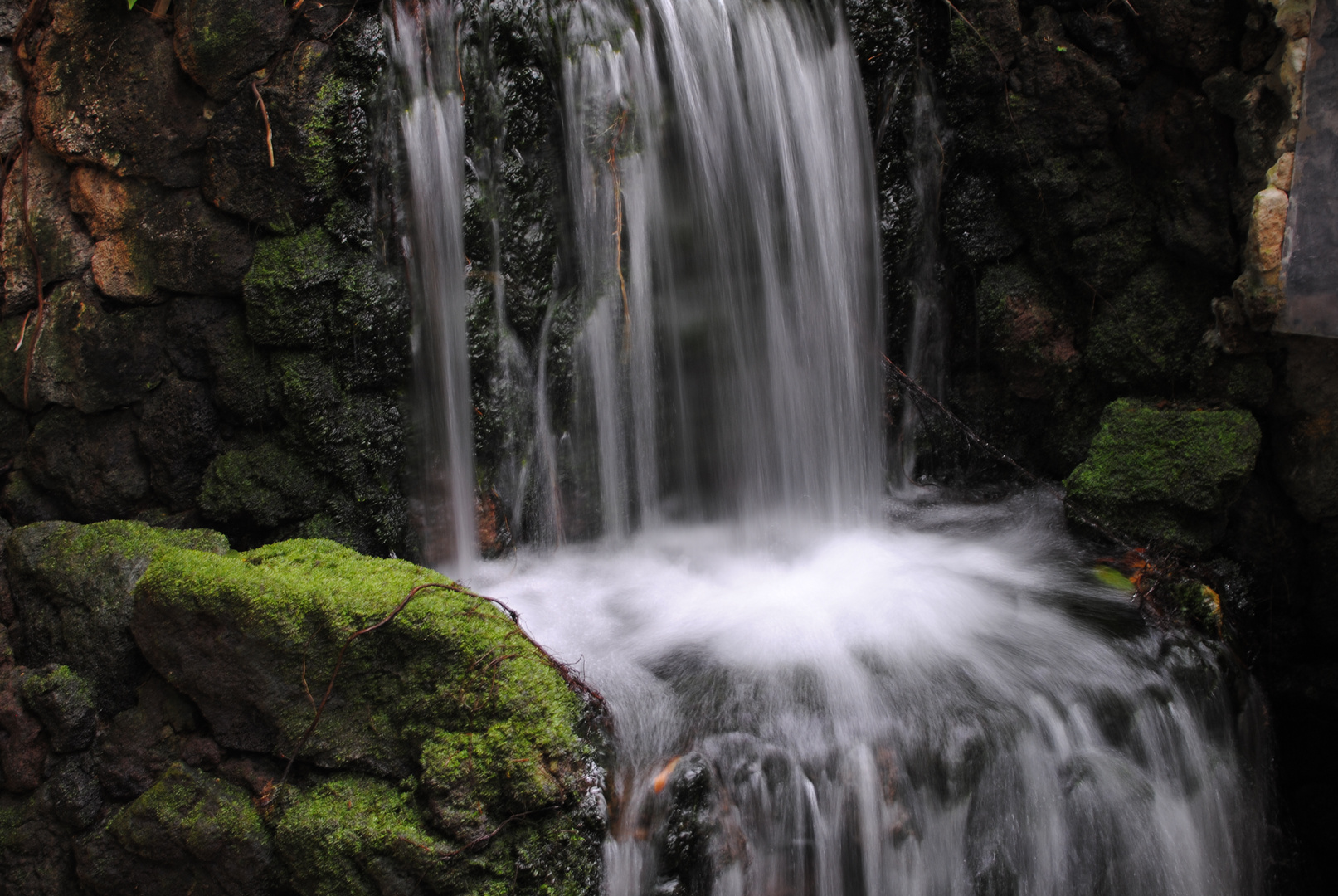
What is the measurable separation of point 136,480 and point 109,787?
131 cm

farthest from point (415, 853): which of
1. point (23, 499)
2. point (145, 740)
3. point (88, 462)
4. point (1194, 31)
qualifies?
point (1194, 31)

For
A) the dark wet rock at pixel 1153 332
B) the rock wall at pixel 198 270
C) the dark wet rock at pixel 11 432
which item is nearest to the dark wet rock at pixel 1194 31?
the dark wet rock at pixel 1153 332

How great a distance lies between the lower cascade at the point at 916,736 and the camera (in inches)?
120

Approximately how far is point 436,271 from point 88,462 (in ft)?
5.53

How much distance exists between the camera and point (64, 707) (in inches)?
132

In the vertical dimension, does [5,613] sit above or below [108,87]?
below

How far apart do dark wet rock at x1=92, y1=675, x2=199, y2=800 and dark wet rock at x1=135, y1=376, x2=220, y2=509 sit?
1.00 m

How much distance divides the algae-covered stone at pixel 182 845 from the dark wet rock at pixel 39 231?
208 centimetres

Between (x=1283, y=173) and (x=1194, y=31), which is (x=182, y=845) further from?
(x=1194, y=31)

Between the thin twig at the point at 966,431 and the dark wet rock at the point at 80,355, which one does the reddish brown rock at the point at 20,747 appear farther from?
the thin twig at the point at 966,431

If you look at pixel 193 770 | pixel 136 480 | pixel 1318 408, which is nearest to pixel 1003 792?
pixel 1318 408

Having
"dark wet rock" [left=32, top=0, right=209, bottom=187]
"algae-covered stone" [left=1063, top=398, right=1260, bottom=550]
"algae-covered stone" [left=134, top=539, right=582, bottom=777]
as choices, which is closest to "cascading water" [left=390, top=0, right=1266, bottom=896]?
"algae-covered stone" [left=1063, top=398, right=1260, bottom=550]

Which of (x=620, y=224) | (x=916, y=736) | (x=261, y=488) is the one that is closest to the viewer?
(x=916, y=736)

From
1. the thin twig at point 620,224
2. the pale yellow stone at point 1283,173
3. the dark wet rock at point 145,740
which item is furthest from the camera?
the thin twig at point 620,224
